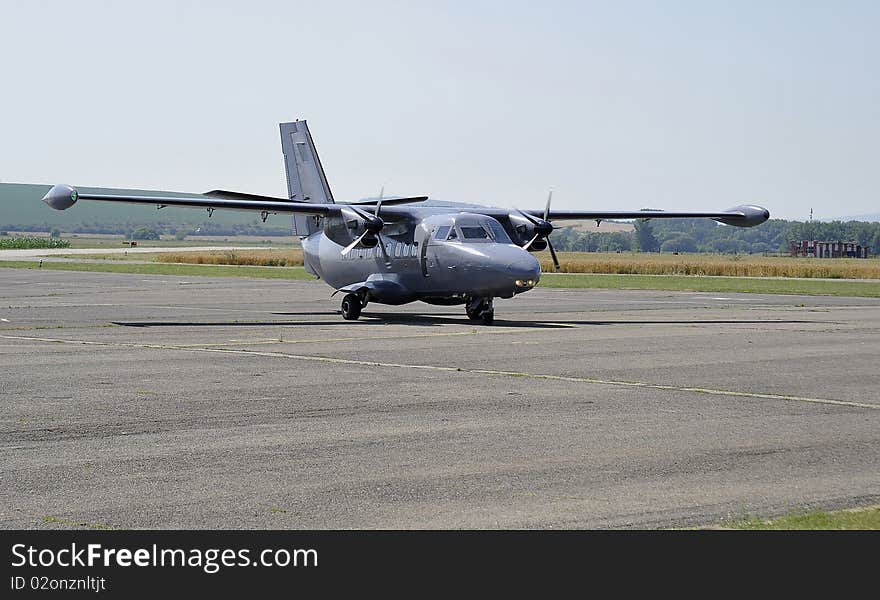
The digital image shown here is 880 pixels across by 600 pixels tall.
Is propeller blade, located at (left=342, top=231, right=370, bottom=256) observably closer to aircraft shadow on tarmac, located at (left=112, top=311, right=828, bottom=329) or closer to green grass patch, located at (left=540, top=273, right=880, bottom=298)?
aircraft shadow on tarmac, located at (left=112, top=311, right=828, bottom=329)

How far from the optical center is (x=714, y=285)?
60.2m

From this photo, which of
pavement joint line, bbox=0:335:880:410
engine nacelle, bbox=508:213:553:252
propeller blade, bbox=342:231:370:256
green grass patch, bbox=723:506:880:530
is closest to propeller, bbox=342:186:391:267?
propeller blade, bbox=342:231:370:256

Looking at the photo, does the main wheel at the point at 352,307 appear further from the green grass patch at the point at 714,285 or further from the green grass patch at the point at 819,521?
the green grass patch at the point at 819,521

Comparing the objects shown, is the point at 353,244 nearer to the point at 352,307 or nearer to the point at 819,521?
the point at 352,307

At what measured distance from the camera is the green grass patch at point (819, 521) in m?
9.37

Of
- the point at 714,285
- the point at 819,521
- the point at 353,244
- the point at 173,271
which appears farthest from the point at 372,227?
the point at 173,271

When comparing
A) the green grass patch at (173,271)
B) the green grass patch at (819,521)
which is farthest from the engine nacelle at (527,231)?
the green grass patch at (173,271)

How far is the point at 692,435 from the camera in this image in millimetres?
13828

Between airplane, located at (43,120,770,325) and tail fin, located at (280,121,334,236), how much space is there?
5 centimetres

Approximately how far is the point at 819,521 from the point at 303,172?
100 ft

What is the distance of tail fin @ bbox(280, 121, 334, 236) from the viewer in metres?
38.2

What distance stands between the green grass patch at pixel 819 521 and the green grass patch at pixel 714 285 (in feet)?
141
